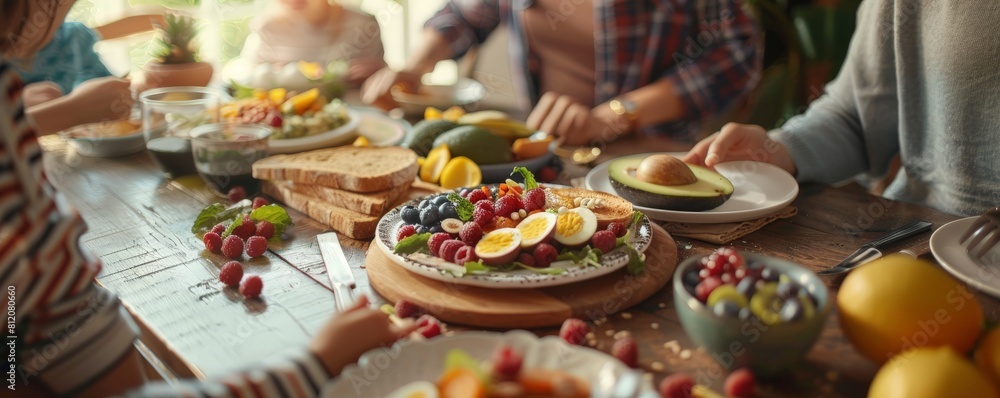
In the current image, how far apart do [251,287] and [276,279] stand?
0.30 ft

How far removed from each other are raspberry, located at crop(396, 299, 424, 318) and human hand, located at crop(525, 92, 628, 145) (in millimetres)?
1126

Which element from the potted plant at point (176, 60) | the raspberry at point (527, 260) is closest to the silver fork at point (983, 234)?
the raspberry at point (527, 260)

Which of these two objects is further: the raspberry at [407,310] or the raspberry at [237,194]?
the raspberry at [237,194]

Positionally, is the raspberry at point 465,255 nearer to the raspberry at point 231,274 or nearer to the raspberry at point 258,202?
the raspberry at point 231,274

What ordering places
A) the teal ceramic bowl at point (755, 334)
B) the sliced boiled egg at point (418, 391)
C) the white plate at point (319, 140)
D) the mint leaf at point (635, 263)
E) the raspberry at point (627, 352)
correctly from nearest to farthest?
1. the sliced boiled egg at point (418, 391)
2. the teal ceramic bowl at point (755, 334)
3. the raspberry at point (627, 352)
4. the mint leaf at point (635, 263)
5. the white plate at point (319, 140)

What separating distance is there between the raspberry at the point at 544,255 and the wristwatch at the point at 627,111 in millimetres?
1182

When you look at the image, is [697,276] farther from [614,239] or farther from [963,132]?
[963,132]

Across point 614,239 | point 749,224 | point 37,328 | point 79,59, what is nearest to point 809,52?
point 749,224

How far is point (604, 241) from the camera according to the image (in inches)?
51.8

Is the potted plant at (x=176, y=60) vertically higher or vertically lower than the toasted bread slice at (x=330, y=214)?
higher

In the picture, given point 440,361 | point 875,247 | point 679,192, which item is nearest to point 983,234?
point 875,247

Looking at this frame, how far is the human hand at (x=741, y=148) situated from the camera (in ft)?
5.86

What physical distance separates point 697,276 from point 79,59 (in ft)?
7.94

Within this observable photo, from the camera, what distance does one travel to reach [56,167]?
2.01 m
